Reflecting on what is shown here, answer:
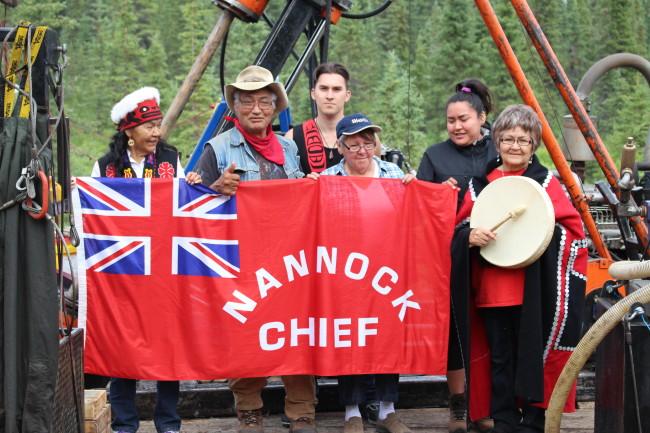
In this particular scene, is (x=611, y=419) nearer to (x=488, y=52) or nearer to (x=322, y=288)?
(x=322, y=288)

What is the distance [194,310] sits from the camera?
5109mm

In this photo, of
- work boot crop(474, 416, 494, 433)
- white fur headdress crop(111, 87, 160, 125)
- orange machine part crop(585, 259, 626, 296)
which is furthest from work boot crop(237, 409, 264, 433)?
orange machine part crop(585, 259, 626, 296)

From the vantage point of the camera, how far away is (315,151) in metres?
5.48

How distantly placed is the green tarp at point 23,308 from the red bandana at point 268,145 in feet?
4.87

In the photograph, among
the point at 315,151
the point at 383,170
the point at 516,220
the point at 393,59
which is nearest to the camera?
the point at 516,220

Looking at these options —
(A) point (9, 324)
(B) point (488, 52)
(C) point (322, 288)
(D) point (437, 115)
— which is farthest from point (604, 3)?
(A) point (9, 324)

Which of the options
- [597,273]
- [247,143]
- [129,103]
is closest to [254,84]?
[247,143]

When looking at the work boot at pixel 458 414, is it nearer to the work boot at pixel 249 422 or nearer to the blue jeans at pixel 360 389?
the blue jeans at pixel 360 389

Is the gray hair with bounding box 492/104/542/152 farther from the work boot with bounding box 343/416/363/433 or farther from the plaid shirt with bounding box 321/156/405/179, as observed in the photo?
the work boot with bounding box 343/416/363/433

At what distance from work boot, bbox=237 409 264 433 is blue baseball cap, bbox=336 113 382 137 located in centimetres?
174

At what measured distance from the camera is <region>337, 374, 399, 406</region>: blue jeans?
5.22 m

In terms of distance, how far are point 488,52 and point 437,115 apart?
252cm

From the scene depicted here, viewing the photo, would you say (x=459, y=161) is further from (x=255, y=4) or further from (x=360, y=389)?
(x=255, y=4)

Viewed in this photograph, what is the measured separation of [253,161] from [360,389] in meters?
1.52
